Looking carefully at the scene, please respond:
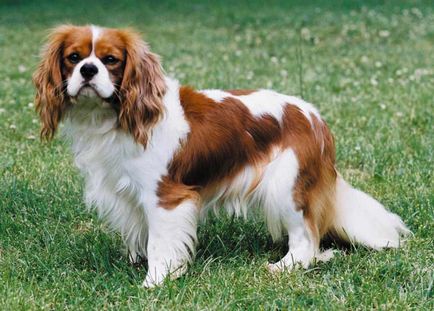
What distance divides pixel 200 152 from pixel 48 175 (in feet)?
5.80

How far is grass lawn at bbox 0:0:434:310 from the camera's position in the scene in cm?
370

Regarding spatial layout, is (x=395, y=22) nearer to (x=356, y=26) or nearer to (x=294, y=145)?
(x=356, y=26)

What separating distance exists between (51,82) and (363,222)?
1.71 metres

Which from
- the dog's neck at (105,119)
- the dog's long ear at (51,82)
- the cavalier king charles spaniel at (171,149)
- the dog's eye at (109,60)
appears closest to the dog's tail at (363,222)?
the cavalier king charles spaniel at (171,149)

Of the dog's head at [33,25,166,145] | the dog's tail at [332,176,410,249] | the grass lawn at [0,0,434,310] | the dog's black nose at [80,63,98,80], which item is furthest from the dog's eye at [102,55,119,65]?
the dog's tail at [332,176,410,249]

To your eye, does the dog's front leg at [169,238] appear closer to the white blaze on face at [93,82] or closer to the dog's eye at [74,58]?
the white blaze on face at [93,82]

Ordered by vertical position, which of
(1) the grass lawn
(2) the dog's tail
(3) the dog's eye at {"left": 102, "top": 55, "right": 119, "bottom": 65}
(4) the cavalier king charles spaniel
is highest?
(3) the dog's eye at {"left": 102, "top": 55, "right": 119, "bottom": 65}

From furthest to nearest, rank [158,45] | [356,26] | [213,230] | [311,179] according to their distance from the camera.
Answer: [356,26]
[158,45]
[213,230]
[311,179]

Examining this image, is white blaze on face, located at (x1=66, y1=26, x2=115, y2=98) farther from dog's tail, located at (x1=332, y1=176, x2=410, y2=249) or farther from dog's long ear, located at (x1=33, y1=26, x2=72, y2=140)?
dog's tail, located at (x1=332, y1=176, x2=410, y2=249)

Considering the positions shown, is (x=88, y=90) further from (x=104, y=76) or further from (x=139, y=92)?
(x=139, y=92)

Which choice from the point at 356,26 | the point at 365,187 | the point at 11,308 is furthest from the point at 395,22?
the point at 11,308

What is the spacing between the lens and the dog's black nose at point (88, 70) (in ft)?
11.9

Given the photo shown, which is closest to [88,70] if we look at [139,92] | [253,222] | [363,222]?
[139,92]

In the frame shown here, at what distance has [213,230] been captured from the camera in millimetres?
4582
